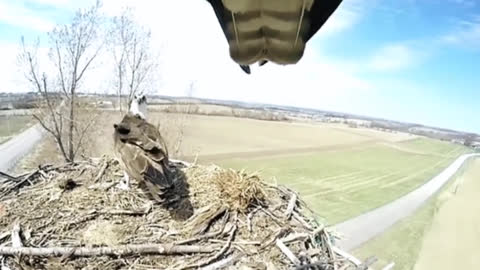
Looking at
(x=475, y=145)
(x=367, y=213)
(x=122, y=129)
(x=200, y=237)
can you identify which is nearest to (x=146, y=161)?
(x=122, y=129)

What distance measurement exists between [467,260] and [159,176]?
11.4 m

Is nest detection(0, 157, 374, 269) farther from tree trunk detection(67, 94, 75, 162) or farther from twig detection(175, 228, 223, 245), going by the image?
tree trunk detection(67, 94, 75, 162)

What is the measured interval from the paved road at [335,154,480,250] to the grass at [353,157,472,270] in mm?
233

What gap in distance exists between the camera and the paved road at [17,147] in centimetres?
1517

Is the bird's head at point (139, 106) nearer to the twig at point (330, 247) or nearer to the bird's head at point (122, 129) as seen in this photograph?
the bird's head at point (122, 129)

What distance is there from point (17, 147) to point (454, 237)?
16.3 metres

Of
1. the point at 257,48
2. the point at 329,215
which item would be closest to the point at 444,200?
the point at 329,215

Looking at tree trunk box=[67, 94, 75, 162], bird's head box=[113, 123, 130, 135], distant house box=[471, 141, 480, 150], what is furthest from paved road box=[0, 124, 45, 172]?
distant house box=[471, 141, 480, 150]

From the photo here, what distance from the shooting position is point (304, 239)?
4.24 metres

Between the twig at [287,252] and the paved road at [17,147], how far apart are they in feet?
38.2

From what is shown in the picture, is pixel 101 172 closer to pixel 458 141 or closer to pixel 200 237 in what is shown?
pixel 200 237

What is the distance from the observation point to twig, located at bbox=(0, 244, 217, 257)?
11.9 ft

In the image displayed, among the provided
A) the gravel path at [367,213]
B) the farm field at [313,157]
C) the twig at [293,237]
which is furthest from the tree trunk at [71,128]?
the twig at [293,237]

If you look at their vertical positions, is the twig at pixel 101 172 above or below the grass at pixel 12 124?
above
